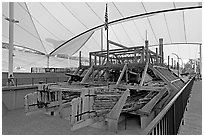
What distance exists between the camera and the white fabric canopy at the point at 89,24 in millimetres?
23531

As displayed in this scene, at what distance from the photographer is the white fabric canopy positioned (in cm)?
2353

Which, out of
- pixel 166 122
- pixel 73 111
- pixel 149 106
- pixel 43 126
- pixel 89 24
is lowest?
pixel 43 126

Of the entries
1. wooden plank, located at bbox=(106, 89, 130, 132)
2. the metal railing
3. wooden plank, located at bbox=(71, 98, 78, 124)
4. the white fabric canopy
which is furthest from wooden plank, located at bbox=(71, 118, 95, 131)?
the white fabric canopy

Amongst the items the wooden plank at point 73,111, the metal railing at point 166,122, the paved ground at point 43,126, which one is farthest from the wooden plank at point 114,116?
the metal railing at point 166,122

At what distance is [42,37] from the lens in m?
32.3

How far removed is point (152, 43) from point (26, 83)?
34.0 meters

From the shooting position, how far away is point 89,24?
28.8 metres

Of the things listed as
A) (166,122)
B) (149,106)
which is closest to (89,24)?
(149,106)

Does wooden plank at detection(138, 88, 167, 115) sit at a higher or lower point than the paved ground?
higher

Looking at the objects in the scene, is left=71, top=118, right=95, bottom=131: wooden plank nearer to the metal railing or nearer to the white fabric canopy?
the metal railing

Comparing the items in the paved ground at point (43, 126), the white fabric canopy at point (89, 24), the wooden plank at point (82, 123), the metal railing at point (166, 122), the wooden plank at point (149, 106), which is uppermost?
the white fabric canopy at point (89, 24)

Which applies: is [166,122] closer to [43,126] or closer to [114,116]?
[114,116]

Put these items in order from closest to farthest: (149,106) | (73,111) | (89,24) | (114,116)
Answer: (73,111), (114,116), (149,106), (89,24)

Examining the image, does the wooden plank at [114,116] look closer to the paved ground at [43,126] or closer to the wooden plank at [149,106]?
the paved ground at [43,126]
